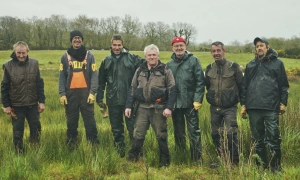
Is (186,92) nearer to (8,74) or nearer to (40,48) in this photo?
(8,74)

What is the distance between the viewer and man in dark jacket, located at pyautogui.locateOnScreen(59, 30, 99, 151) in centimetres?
515

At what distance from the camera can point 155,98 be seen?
4.48 m

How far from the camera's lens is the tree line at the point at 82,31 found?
55969mm

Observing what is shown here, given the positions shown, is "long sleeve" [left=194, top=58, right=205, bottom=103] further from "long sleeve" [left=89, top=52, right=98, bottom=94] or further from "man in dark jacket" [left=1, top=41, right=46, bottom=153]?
"man in dark jacket" [left=1, top=41, right=46, bottom=153]

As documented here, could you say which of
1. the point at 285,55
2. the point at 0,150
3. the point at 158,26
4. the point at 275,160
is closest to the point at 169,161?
the point at 275,160

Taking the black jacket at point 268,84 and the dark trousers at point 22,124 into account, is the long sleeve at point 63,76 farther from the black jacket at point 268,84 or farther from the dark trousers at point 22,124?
the black jacket at point 268,84

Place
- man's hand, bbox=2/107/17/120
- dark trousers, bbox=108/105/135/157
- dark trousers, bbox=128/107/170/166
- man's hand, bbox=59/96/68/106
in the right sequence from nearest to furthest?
dark trousers, bbox=128/107/170/166 < man's hand, bbox=2/107/17/120 < man's hand, bbox=59/96/68/106 < dark trousers, bbox=108/105/135/157

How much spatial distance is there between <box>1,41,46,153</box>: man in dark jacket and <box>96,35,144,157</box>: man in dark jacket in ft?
4.15

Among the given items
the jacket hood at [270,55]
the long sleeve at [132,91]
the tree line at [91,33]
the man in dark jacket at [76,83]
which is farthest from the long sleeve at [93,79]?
the tree line at [91,33]

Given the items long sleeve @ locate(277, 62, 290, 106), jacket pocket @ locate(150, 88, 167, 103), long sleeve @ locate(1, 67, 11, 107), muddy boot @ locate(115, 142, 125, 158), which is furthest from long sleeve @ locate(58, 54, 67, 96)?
long sleeve @ locate(277, 62, 290, 106)

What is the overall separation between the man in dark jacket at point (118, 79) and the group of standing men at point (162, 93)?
18mm

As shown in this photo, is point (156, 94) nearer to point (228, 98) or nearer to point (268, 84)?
point (228, 98)

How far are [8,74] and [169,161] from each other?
306 centimetres

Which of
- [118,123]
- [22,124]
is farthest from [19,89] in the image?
[118,123]
